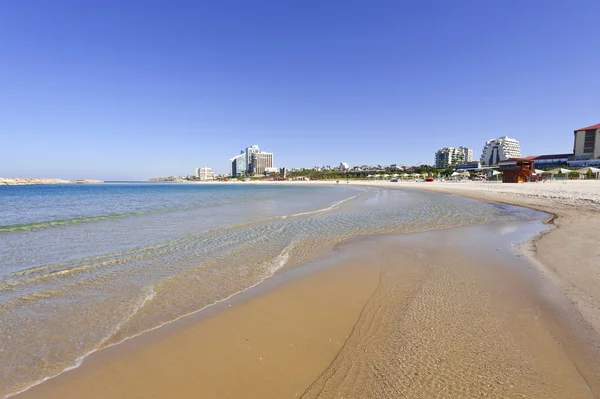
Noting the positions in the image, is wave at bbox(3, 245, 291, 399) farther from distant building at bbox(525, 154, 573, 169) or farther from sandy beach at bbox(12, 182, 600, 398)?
distant building at bbox(525, 154, 573, 169)

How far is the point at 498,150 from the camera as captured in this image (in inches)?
5866

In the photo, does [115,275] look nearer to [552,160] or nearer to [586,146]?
[586,146]

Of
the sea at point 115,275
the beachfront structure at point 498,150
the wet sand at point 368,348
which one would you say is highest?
the beachfront structure at point 498,150

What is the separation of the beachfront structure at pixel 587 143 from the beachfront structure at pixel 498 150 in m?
66.4

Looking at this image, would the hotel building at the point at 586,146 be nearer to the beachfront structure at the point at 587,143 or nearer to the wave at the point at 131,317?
the beachfront structure at the point at 587,143

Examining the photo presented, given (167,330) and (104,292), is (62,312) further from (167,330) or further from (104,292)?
(167,330)

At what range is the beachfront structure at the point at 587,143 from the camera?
253 ft

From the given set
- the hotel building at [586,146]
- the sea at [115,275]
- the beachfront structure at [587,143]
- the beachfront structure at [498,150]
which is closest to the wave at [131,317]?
the sea at [115,275]

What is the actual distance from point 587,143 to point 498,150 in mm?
73818

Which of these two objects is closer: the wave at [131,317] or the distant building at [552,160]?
the wave at [131,317]

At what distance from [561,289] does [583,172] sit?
70885 millimetres

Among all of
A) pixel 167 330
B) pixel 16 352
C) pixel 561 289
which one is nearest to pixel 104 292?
pixel 16 352

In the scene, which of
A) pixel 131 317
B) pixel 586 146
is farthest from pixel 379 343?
pixel 586 146

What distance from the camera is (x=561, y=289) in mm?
5000
